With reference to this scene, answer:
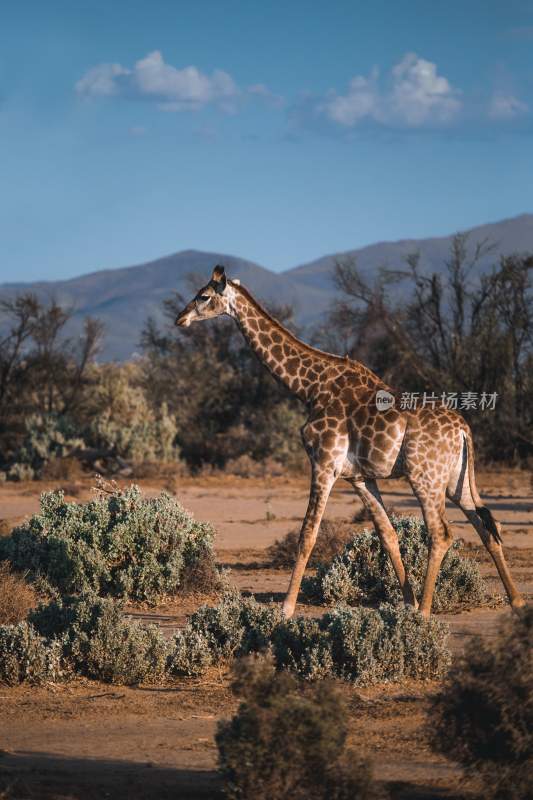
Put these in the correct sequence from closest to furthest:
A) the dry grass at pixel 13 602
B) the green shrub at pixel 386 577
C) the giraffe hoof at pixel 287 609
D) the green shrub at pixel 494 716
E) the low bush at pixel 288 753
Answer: the low bush at pixel 288 753, the green shrub at pixel 494 716, the giraffe hoof at pixel 287 609, the dry grass at pixel 13 602, the green shrub at pixel 386 577

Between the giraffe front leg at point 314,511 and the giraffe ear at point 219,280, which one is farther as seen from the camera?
the giraffe ear at point 219,280

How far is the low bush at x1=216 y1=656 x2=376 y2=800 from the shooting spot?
549 cm

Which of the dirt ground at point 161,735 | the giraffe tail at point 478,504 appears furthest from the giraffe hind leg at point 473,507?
the dirt ground at point 161,735

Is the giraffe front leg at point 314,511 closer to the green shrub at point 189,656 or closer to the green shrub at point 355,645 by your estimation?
the green shrub at point 355,645

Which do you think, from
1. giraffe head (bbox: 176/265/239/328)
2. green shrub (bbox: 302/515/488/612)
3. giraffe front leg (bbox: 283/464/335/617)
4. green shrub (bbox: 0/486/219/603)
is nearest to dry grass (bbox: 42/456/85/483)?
green shrub (bbox: 0/486/219/603)

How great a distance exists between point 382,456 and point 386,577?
7.34 feet

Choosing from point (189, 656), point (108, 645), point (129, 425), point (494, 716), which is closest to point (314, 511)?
point (189, 656)

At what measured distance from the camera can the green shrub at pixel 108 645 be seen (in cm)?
866

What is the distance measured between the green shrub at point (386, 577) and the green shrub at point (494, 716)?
5.32 metres

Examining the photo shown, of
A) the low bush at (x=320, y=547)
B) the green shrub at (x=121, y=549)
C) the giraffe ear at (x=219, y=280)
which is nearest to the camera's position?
the giraffe ear at (x=219, y=280)

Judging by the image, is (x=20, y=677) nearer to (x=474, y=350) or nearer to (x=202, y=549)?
(x=202, y=549)

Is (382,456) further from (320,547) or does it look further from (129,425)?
(129,425)

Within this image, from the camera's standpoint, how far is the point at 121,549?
12430 millimetres

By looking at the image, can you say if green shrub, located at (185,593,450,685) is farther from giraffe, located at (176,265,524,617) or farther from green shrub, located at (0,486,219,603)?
green shrub, located at (0,486,219,603)
